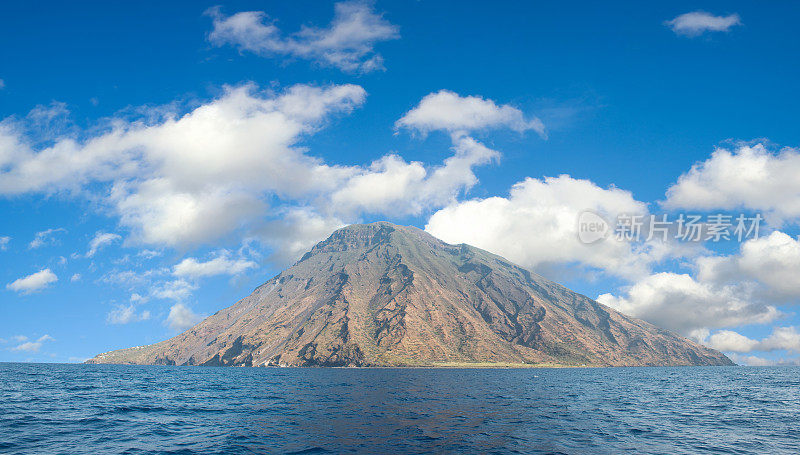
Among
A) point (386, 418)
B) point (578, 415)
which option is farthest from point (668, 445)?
point (386, 418)

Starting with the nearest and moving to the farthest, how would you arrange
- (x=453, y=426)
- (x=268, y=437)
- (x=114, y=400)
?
(x=268, y=437), (x=453, y=426), (x=114, y=400)

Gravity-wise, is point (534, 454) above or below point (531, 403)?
above

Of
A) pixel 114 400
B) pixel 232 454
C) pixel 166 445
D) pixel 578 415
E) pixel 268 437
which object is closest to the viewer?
pixel 232 454

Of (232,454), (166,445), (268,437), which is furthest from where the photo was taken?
(268,437)

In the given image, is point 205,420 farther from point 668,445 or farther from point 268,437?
point 668,445

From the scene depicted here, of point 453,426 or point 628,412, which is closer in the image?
point 453,426

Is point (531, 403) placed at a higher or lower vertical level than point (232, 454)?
lower

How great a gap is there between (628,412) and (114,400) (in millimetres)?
94806

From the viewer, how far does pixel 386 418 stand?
195 ft

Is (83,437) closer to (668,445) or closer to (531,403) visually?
(668,445)

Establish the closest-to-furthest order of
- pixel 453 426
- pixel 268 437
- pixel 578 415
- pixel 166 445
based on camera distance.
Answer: pixel 166 445
pixel 268 437
pixel 453 426
pixel 578 415

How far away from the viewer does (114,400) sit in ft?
260

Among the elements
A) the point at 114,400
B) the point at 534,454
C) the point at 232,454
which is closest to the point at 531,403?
the point at 534,454

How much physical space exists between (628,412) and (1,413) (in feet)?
313
